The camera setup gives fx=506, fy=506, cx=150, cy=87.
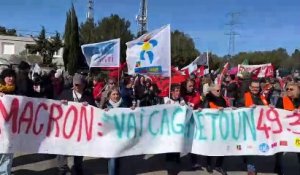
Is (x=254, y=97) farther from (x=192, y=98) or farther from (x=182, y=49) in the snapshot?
(x=182, y=49)

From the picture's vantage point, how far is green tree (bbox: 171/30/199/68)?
6359 centimetres

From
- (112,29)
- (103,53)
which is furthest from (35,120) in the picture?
(112,29)

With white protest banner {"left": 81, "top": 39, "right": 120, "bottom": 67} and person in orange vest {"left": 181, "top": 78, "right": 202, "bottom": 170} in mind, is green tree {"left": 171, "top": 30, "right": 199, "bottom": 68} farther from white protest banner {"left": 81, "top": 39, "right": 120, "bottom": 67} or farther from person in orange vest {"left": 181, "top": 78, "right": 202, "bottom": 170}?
person in orange vest {"left": 181, "top": 78, "right": 202, "bottom": 170}

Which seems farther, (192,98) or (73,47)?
(73,47)

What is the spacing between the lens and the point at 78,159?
7.52m

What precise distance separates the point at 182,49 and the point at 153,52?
60565 millimetres

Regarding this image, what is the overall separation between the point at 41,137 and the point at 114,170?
43.1 inches

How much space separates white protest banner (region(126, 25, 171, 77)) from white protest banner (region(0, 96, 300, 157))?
1507 mm

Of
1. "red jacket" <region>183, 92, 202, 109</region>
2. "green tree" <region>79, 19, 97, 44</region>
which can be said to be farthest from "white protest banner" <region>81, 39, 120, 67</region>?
"green tree" <region>79, 19, 97, 44</region>

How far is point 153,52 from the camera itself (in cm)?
858

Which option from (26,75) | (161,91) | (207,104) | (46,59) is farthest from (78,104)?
(46,59)

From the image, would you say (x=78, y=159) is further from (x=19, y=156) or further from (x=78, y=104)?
(x=19, y=156)

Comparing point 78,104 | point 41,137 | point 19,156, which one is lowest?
point 19,156

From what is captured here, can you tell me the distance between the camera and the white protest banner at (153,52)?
27.7ft
